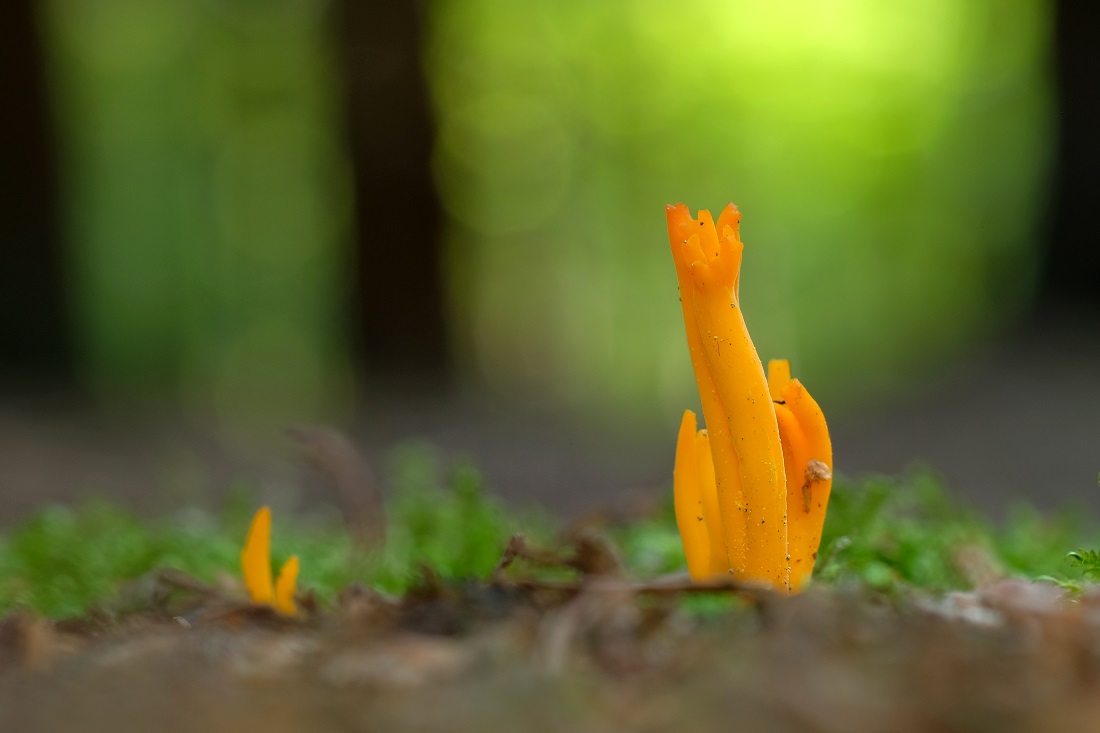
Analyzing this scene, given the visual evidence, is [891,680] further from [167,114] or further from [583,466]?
[167,114]

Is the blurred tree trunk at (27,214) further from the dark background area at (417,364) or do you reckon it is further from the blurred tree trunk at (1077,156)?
the blurred tree trunk at (1077,156)

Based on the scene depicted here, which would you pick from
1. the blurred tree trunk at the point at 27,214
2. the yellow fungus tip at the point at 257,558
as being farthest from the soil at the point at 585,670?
the blurred tree trunk at the point at 27,214

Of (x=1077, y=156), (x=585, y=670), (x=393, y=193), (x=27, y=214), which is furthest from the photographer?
(x=27, y=214)

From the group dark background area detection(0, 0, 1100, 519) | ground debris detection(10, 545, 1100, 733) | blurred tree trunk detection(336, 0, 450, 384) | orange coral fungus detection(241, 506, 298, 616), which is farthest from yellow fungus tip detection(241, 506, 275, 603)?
blurred tree trunk detection(336, 0, 450, 384)

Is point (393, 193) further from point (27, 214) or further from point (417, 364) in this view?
point (27, 214)

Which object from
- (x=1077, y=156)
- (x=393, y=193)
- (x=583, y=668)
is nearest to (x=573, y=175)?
(x=393, y=193)

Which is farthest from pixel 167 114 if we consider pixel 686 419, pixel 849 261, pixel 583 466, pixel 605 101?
pixel 686 419
